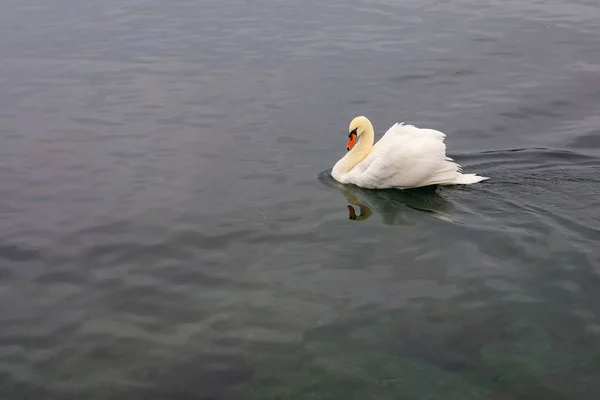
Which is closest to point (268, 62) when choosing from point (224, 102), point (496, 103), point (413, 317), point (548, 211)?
point (224, 102)

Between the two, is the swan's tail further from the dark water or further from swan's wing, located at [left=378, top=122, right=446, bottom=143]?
swan's wing, located at [left=378, top=122, right=446, bottom=143]

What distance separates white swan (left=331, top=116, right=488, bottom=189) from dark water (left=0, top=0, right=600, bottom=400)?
21cm

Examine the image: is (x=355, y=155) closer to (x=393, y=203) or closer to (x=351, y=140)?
(x=351, y=140)

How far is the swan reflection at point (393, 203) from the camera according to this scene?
459 inches

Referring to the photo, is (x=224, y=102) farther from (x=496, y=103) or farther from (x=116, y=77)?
(x=496, y=103)

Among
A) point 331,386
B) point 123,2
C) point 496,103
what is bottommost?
point 331,386

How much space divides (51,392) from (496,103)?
413 inches

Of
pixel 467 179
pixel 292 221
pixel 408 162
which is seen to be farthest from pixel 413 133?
pixel 292 221

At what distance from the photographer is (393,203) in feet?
40.0

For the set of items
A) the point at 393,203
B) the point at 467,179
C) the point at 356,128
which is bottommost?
the point at 393,203

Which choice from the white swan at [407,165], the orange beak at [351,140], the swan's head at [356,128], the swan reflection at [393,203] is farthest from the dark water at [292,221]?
the swan's head at [356,128]

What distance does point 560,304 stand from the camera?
29.8ft

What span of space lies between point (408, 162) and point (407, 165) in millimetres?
46

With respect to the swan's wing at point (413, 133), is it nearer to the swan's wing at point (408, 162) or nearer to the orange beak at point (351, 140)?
the swan's wing at point (408, 162)
